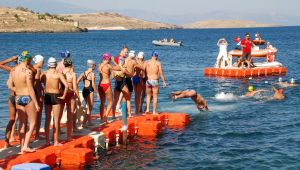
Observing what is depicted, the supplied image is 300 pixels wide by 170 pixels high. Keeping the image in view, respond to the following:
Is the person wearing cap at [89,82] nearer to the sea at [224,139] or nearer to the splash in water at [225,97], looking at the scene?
the sea at [224,139]

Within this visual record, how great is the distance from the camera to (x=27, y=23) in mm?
159875

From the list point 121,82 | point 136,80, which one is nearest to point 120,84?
point 121,82

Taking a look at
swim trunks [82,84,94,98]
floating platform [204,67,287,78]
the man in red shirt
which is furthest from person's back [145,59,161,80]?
floating platform [204,67,287,78]

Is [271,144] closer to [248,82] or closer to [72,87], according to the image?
[72,87]

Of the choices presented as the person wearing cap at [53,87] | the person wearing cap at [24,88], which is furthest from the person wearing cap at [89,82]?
the person wearing cap at [24,88]

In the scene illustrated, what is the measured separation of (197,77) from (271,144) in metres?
21.0

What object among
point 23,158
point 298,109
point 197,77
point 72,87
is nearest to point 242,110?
point 298,109

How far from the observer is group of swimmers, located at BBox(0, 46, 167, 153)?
1222 cm

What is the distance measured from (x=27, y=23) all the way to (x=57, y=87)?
152 metres

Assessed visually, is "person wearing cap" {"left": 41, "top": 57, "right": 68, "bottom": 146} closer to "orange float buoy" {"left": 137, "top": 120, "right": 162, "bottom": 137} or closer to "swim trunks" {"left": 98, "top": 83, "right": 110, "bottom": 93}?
"swim trunks" {"left": 98, "top": 83, "right": 110, "bottom": 93}

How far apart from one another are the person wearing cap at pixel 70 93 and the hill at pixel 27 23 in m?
146

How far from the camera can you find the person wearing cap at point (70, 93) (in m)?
13.6

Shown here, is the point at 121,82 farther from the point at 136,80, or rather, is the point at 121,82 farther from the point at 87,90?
the point at 87,90

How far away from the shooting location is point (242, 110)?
2209cm
